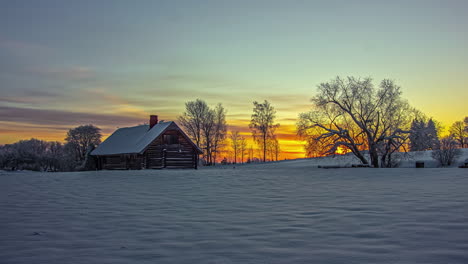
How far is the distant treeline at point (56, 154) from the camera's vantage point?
130 ft

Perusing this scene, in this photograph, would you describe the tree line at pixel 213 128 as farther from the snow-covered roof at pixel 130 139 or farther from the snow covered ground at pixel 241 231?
the snow covered ground at pixel 241 231

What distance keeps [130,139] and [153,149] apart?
→ 5.07m

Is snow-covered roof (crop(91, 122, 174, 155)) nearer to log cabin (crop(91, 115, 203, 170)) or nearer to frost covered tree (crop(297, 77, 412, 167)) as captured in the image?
log cabin (crop(91, 115, 203, 170))

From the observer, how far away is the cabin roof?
34.9 metres

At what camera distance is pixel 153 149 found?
1368 inches

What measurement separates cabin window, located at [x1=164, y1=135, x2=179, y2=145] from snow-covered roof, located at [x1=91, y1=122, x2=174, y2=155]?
1.08 meters

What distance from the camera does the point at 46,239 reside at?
17.2 feet

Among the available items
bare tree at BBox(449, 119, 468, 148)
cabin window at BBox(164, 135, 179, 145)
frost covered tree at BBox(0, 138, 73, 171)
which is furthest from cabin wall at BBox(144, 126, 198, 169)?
bare tree at BBox(449, 119, 468, 148)

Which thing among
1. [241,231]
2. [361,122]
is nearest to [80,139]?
[361,122]

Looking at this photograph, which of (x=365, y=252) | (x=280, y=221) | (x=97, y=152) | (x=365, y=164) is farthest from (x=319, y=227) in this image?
(x=97, y=152)

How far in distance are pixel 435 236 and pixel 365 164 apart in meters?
27.5

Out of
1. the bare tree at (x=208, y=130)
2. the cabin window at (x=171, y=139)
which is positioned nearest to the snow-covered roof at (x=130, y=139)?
the cabin window at (x=171, y=139)

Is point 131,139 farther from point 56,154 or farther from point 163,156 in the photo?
point 56,154

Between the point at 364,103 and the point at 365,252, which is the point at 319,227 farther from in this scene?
the point at 364,103
